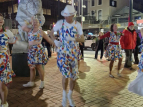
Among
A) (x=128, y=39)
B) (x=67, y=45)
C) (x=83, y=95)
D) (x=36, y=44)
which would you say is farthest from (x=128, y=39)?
(x=67, y=45)

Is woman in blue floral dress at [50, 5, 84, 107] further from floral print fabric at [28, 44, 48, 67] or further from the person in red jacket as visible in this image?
the person in red jacket

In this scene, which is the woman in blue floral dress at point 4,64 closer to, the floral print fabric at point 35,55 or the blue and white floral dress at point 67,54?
the blue and white floral dress at point 67,54

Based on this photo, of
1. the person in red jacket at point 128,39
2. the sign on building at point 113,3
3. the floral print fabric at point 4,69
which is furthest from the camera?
the sign on building at point 113,3

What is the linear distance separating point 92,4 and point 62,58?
37192 millimetres

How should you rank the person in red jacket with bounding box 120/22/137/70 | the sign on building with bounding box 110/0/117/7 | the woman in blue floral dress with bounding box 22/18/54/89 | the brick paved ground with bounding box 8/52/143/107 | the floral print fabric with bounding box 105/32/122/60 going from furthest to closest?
the sign on building with bounding box 110/0/117/7 → the person in red jacket with bounding box 120/22/137/70 → the floral print fabric with bounding box 105/32/122/60 → the woman in blue floral dress with bounding box 22/18/54/89 → the brick paved ground with bounding box 8/52/143/107

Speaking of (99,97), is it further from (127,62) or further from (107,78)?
(127,62)

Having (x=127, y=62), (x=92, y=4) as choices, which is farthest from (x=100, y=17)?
(x=127, y=62)

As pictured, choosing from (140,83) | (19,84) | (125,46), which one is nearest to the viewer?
(140,83)

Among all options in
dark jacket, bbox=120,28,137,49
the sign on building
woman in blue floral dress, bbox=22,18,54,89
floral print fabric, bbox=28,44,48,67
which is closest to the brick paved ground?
woman in blue floral dress, bbox=22,18,54,89


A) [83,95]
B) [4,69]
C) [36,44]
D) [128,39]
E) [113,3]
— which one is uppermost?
[113,3]

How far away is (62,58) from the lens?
11.2 feet

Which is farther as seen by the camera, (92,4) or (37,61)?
(92,4)

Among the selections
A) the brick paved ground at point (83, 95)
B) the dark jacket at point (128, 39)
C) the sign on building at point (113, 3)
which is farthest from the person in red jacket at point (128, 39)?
the sign on building at point (113, 3)

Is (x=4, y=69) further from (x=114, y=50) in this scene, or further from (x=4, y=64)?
(x=114, y=50)
